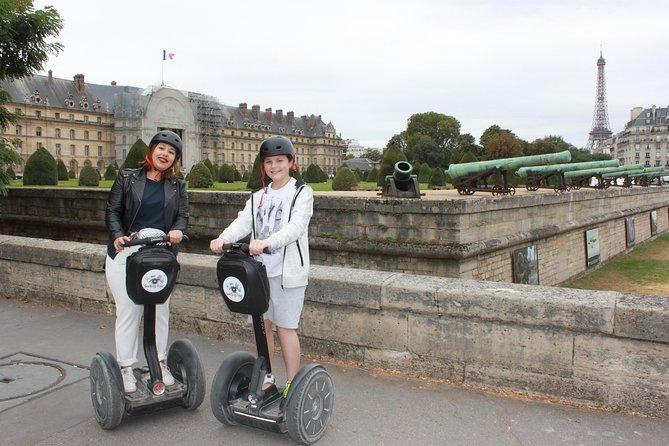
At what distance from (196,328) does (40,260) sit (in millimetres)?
2443

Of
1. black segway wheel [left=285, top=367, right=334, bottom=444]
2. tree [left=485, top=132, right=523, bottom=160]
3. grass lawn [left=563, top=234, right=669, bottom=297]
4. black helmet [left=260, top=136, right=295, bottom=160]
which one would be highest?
tree [left=485, top=132, right=523, bottom=160]

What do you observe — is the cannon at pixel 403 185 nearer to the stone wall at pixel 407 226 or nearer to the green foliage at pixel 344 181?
the stone wall at pixel 407 226

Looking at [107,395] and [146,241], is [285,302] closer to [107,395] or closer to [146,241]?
[146,241]

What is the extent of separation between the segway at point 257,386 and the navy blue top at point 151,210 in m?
0.69

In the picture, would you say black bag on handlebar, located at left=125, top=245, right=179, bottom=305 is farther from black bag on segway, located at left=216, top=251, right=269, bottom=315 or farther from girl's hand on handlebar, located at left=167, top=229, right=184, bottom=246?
black bag on segway, located at left=216, top=251, right=269, bottom=315

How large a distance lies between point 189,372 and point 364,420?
3.64 ft

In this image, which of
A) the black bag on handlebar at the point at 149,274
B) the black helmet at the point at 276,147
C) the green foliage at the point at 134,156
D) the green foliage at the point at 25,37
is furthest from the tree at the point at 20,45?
the green foliage at the point at 134,156

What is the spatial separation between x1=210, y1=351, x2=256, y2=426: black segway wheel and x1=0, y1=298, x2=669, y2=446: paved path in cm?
13

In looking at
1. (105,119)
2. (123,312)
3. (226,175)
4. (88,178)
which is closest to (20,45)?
(123,312)

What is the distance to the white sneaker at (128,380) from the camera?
3240 mm

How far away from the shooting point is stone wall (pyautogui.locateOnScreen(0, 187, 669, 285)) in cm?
1011

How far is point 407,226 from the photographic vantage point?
10.3 m

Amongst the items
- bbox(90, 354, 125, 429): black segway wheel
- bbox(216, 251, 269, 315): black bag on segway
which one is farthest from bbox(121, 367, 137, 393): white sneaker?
bbox(216, 251, 269, 315): black bag on segway

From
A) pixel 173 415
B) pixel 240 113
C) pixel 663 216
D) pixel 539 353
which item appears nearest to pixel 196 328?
pixel 173 415
